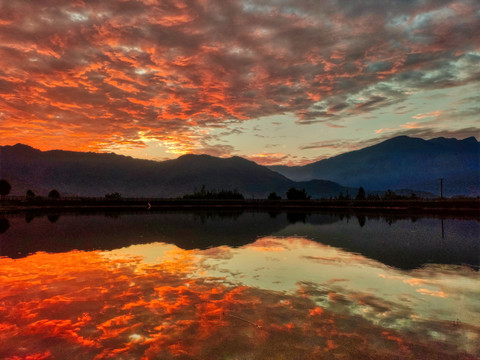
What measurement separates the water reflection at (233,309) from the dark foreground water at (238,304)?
0.17 feet

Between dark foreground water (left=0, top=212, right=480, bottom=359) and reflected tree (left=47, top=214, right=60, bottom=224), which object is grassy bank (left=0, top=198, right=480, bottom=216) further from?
dark foreground water (left=0, top=212, right=480, bottom=359)

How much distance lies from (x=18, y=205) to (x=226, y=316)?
105935 millimetres

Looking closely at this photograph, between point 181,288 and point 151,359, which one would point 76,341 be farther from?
point 181,288

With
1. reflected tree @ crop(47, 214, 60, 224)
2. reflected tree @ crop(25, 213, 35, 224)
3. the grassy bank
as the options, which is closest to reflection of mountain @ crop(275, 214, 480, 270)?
reflected tree @ crop(47, 214, 60, 224)

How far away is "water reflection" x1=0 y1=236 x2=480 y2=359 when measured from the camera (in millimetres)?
8594

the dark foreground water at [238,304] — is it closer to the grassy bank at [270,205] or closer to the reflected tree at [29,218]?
the reflected tree at [29,218]

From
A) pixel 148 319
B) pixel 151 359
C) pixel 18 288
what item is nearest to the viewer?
pixel 151 359

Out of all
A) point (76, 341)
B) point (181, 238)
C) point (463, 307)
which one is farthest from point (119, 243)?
point (463, 307)

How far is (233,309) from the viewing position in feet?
37.9

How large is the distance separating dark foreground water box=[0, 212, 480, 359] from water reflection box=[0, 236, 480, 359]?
51mm

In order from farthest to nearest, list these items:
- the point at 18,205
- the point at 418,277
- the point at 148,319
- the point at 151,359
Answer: the point at 18,205 < the point at 418,277 < the point at 148,319 < the point at 151,359

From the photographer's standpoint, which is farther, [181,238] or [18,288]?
[181,238]

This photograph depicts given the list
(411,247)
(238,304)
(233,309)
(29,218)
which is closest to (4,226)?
(29,218)

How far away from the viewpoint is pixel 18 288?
46.3 ft
